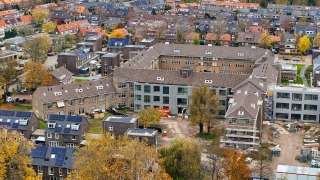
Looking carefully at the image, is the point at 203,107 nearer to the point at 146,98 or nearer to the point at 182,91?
the point at 182,91

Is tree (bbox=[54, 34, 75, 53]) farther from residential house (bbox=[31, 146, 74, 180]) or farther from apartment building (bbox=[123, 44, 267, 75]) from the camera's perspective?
residential house (bbox=[31, 146, 74, 180])

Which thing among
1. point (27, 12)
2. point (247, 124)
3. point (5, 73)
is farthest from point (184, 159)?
point (27, 12)

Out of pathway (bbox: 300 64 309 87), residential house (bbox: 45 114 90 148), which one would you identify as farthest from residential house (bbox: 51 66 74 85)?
pathway (bbox: 300 64 309 87)

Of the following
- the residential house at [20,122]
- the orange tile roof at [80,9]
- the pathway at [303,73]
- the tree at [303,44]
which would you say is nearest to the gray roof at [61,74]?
the residential house at [20,122]

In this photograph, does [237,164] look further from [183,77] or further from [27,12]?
[27,12]

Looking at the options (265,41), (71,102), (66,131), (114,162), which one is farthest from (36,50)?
(114,162)

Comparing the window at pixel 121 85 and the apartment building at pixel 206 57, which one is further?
the apartment building at pixel 206 57

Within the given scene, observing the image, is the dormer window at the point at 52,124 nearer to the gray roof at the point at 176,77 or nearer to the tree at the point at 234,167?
the gray roof at the point at 176,77
